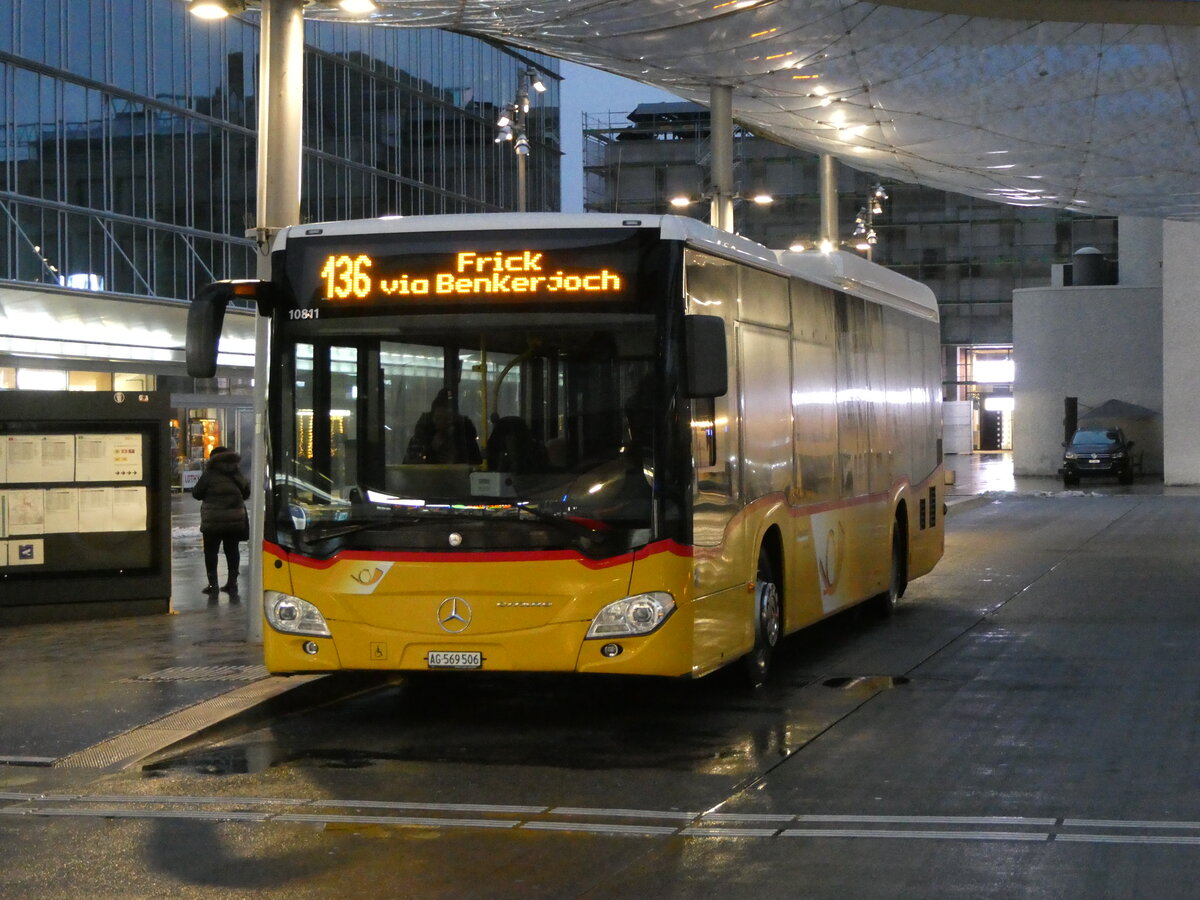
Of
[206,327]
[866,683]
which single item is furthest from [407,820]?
[866,683]

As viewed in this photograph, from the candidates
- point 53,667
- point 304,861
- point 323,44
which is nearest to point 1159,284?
point 323,44

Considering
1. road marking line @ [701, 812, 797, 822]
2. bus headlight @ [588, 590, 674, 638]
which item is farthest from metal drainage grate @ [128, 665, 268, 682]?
road marking line @ [701, 812, 797, 822]

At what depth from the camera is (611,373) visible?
32.0ft

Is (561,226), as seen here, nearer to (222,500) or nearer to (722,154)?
(222,500)

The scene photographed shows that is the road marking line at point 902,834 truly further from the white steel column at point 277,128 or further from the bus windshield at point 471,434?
the white steel column at point 277,128

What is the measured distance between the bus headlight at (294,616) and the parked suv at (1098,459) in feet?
147

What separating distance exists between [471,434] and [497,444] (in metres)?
0.16

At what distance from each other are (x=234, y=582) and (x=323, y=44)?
3633 cm

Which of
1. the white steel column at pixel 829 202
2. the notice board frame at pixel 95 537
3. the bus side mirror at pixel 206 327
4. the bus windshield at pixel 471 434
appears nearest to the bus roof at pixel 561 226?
the bus windshield at pixel 471 434

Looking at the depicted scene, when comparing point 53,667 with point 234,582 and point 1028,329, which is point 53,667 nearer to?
point 234,582

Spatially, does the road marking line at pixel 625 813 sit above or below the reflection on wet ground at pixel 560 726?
above

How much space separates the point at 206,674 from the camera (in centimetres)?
1187

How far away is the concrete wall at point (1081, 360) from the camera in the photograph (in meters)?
60.4

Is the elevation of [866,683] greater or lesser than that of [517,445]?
lesser
